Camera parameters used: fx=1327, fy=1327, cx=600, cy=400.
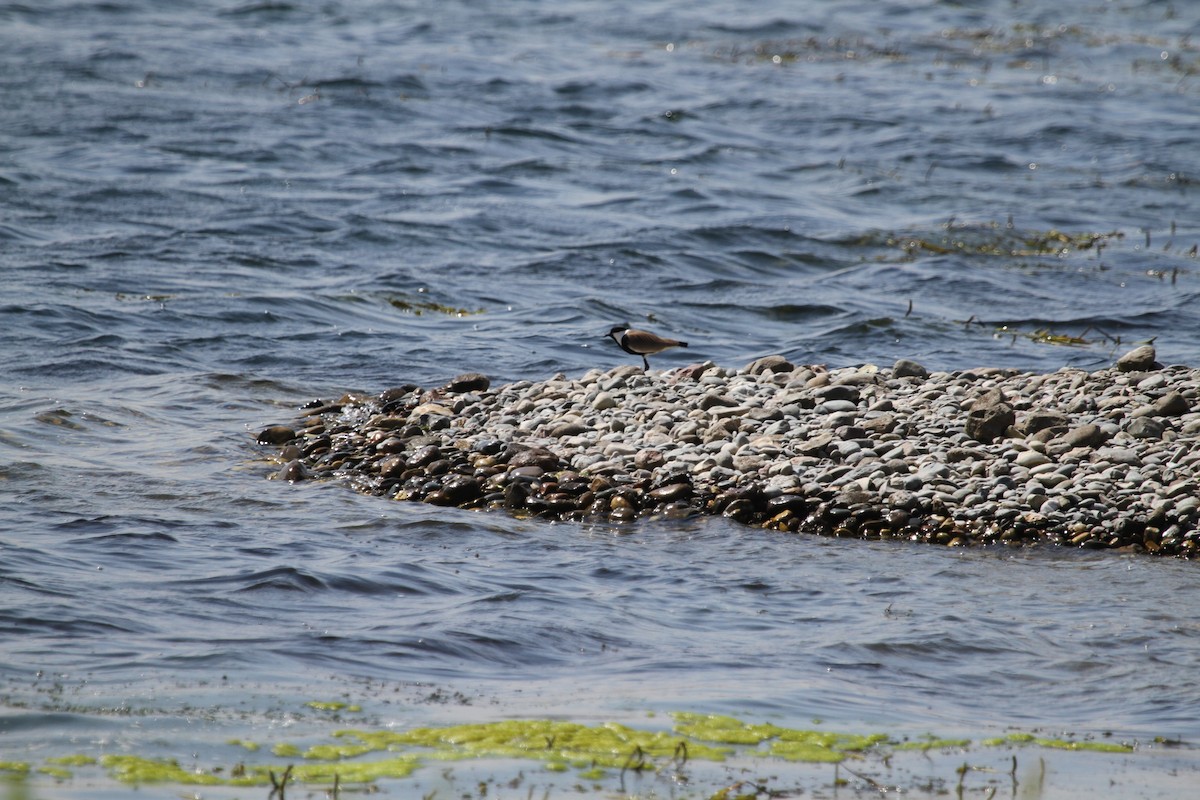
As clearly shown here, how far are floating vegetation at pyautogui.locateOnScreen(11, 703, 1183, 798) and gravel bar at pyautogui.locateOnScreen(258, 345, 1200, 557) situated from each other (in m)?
2.91

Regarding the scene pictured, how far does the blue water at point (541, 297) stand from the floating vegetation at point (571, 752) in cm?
22

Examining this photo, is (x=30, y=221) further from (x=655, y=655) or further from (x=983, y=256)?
(x=655, y=655)

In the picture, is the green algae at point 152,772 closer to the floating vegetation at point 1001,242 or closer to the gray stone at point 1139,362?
the gray stone at point 1139,362

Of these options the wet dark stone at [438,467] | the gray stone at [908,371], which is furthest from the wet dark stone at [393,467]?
the gray stone at [908,371]

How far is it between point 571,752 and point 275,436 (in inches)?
228

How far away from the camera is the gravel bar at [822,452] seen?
26.2ft

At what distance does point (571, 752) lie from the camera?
4867 mm

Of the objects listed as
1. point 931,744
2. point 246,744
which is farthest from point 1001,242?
point 246,744

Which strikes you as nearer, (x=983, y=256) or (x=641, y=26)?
(x=983, y=256)

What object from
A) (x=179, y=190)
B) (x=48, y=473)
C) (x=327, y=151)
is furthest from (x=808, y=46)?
(x=48, y=473)

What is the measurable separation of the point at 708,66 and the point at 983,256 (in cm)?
1275

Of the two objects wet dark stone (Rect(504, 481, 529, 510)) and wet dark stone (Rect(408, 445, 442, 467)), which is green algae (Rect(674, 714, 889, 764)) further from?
wet dark stone (Rect(408, 445, 442, 467))

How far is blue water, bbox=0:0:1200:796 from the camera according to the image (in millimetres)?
5980

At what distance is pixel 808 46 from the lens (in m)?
29.8
